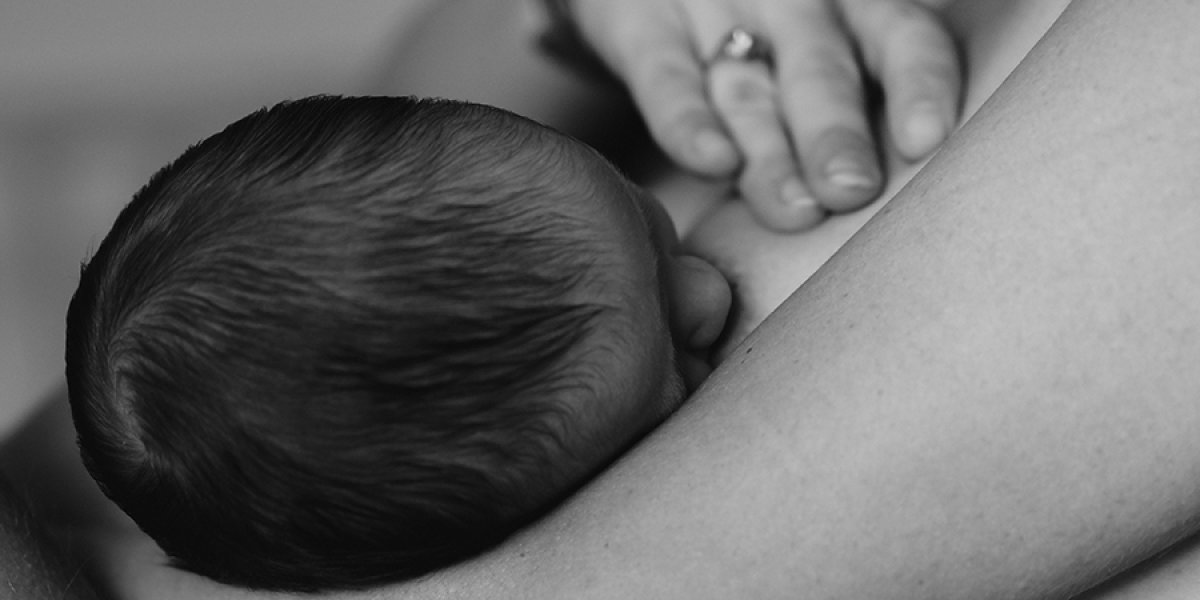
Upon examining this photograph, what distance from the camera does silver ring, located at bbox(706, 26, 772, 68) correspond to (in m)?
0.87

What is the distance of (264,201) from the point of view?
674mm

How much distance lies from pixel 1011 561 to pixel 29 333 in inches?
53.3

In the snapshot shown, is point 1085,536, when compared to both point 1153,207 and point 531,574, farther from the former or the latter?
point 531,574

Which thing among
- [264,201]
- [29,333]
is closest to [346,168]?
[264,201]

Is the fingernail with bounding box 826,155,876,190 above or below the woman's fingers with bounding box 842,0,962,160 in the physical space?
below

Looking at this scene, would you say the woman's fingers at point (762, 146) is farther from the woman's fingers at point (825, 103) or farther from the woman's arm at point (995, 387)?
the woman's arm at point (995, 387)

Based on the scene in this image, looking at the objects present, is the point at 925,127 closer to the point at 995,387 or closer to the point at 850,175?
the point at 850,175

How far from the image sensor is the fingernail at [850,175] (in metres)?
0.76

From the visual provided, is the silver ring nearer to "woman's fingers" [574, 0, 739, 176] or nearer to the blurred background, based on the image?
"woman's fingers" [574, 0, 739, 176]

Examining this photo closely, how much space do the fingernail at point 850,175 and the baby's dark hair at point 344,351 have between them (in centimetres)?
16

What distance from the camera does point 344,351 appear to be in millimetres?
646

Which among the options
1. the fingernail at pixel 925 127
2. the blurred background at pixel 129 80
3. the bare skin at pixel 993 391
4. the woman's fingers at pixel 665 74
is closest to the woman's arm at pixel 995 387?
the bare skin at pixel 993 391

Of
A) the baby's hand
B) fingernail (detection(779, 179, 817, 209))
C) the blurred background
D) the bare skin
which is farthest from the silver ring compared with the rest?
the blurred background

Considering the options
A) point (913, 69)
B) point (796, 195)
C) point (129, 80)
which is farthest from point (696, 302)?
point (129, 80)
